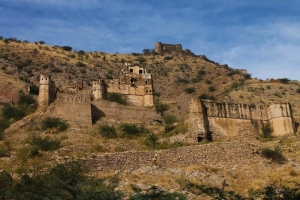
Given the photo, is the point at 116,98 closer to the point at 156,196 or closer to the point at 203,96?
the point at 203,96

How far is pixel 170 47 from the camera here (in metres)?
112

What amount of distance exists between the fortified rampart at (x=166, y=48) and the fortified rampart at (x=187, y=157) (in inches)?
3333

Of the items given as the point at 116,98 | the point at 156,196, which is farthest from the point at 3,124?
the point at 156,196

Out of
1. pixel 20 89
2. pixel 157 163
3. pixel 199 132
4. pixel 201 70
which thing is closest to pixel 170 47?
pixel 201 70

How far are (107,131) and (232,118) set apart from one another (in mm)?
11617

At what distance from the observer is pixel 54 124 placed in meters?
39.8

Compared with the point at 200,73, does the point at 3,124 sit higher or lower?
lower

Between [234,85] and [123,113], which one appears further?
[234,85]

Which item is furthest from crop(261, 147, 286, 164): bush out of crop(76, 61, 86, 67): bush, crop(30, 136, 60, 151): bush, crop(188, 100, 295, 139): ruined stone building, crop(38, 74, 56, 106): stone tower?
crop(76, 61, 86, 67): bush

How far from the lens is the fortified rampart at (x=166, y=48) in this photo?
11019cm

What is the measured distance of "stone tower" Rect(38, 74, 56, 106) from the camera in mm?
45781

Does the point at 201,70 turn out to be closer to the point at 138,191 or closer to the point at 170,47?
the point at 170,47

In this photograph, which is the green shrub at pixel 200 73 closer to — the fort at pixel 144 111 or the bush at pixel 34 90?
the fort at pixel 144 111

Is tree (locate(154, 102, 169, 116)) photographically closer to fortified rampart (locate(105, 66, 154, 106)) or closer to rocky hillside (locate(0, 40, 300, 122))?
fortified rampart (locate(105, 66, 154, 106))
